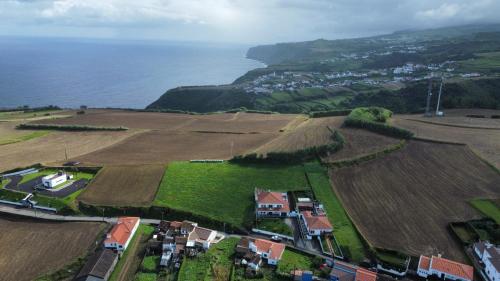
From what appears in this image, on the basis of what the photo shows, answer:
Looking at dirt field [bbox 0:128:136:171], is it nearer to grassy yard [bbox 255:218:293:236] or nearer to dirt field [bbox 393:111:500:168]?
grassy yard [bbox 255:218:293:236]

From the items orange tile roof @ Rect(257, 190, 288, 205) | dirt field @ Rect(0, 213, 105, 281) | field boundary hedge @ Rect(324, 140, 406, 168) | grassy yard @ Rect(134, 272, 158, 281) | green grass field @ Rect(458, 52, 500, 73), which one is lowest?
grassy yard @ Rect(134, 272, 158, 281)

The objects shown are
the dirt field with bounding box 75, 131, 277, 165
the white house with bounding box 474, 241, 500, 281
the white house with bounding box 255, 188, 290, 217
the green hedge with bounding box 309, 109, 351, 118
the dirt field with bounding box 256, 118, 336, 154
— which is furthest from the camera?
the green hedge with bounding box 309, 109, 351, 118

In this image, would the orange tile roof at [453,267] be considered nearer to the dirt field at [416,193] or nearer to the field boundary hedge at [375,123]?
the dirt field at [416,193]

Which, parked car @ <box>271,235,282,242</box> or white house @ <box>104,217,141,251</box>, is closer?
white house @ <box>104,217,141,251</box>

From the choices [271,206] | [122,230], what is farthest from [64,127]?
[271,206]

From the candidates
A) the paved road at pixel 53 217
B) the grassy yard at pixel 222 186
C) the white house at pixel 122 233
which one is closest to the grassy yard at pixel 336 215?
the grassy yard at pixel 222 186

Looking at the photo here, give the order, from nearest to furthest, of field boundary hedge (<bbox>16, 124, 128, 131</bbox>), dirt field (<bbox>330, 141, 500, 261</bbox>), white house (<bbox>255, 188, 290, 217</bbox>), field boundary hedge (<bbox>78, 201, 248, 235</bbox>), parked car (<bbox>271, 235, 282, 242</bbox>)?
dirt field (<bbox>330, 141, 500, 261</bbox>), parked car (<bbox>271, 235, 282, 242</bbox>), white house (<bbox>255, 188, 290, 217</bbox>), field boundary hedge (<bbox>78, 201, 248, 235</bbox>), field boundary hedge (<bbox>16, 124, 128, 131</bbox>)

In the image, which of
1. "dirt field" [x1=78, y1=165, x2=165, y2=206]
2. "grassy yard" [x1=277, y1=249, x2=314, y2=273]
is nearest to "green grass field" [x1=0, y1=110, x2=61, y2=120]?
"dirt field" [x1=78, y1=165, x2=165, y2=206]

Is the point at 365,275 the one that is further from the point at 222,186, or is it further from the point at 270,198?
the point at 222,186
